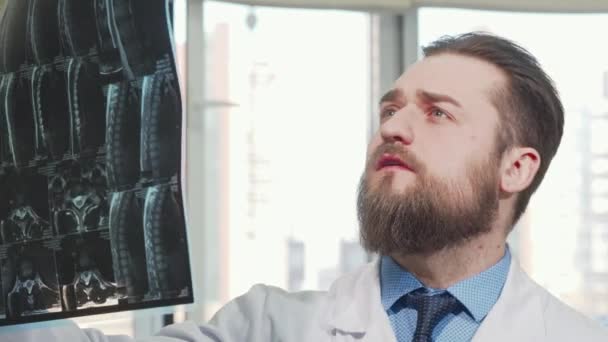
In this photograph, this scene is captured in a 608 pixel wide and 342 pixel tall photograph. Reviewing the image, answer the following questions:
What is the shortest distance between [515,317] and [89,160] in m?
0.58

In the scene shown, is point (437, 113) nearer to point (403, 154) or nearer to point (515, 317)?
point (403, 154)

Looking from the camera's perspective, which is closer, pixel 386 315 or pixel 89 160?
pixel 89 160

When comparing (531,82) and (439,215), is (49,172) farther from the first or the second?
(531,82)

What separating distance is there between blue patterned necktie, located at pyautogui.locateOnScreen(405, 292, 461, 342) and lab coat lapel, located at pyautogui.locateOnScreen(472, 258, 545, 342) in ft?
0.16

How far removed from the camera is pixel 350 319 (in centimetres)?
117

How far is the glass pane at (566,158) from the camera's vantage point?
226 cm

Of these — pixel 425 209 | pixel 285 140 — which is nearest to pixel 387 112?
pixel 425 209

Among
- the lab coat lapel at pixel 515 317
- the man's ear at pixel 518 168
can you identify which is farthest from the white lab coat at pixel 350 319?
the man's ear at pixel 518 168

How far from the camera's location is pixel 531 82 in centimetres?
123

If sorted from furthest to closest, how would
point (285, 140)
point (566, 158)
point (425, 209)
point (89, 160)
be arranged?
point (566, 158)
point (285, 140)
point (425, 209)
point (89, 160)

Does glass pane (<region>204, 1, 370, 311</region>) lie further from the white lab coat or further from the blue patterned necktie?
the blue patterned necktie

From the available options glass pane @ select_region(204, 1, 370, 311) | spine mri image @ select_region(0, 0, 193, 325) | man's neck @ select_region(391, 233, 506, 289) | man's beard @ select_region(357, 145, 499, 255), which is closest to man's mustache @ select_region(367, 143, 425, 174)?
man's beard @ select_region(357, 145, 499, 255)

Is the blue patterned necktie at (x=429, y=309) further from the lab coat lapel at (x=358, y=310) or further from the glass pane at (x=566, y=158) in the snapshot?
the glass pane at (x=566, y=158)

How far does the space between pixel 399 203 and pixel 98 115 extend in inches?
15.9
